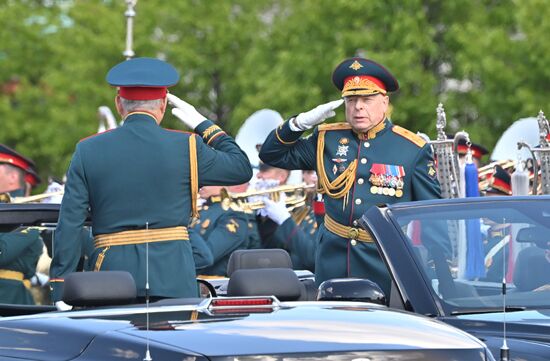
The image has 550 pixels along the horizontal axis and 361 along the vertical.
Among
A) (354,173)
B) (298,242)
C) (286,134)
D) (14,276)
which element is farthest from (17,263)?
(298,242)

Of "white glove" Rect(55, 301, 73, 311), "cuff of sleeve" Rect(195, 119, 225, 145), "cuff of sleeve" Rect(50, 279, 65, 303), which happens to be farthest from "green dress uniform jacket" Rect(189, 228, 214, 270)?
"white glove" Rect(55, 301, 73, 311)

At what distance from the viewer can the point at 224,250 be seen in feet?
45.2

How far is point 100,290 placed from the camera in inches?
225

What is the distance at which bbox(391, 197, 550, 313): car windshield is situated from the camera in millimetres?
7066

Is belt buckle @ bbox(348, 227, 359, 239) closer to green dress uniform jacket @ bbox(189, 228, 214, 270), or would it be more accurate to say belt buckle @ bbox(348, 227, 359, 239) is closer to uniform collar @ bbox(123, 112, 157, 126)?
uniform collar @ bbox(123, 112, 157, 126)

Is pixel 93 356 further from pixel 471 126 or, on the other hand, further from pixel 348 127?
pixel 471 126

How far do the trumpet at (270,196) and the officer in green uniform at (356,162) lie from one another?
4707mm

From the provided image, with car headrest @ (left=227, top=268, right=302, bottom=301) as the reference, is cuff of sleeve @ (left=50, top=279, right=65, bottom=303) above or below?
below

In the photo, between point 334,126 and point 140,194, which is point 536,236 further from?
point 334,126

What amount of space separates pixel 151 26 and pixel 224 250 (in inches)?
1015

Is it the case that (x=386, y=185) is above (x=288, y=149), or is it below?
below

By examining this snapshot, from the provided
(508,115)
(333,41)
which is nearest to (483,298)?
(508,115)

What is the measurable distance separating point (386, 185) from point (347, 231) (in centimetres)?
34

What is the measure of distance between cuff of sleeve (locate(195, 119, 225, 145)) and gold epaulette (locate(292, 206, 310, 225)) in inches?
283
